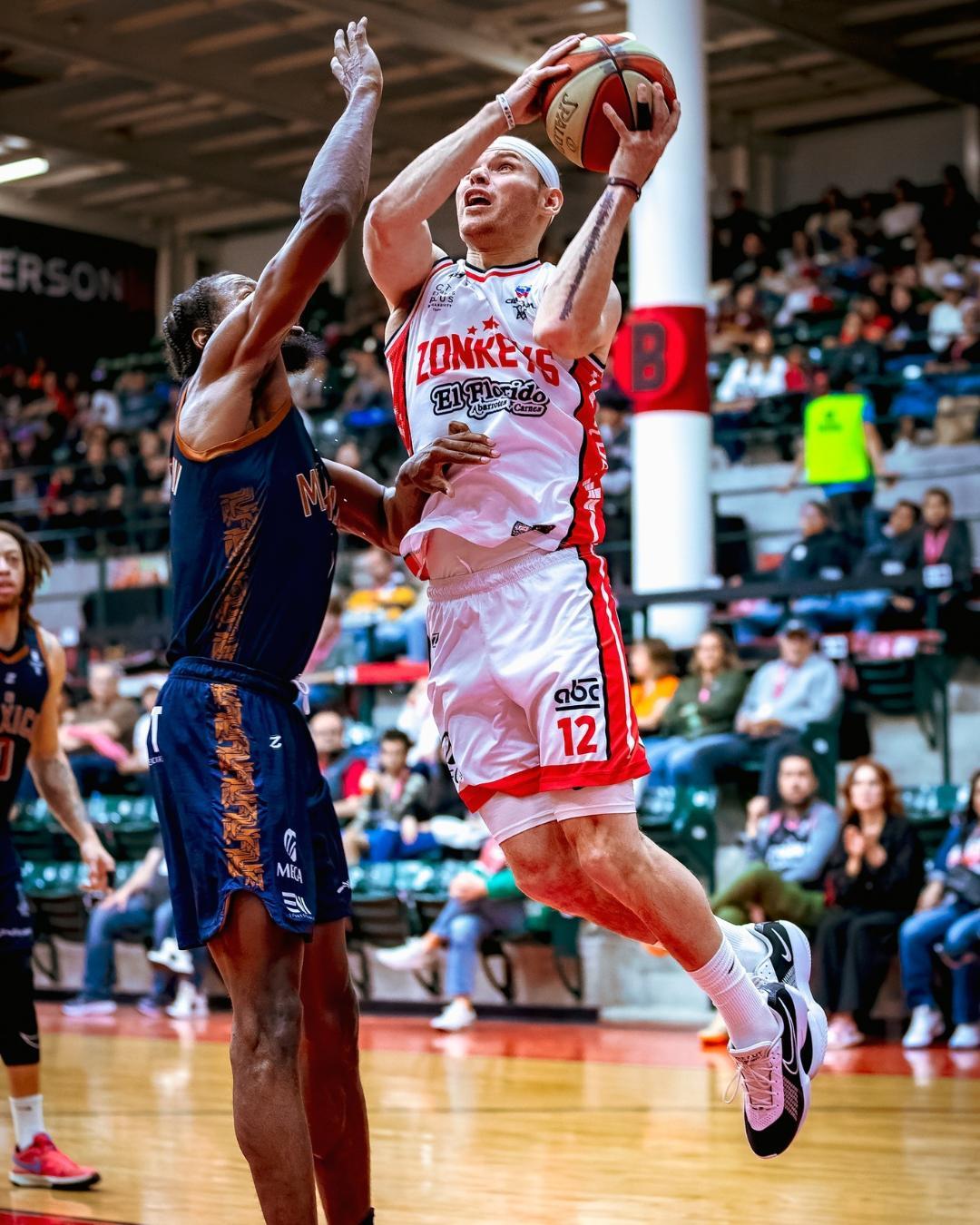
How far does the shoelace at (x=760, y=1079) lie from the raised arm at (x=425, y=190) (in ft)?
6.39

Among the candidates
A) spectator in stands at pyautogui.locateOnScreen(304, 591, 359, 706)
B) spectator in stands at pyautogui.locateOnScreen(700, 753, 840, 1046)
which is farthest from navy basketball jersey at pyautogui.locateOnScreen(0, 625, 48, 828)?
spectator in stands at pyautogui.locateOnScreen(304, 591, 359, 706)

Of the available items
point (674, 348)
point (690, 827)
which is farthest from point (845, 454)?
point (690, 827)

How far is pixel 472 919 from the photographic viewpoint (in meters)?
9.35

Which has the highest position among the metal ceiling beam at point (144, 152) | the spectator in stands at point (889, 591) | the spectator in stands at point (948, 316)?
the metal ceiling beam at point (144, 152)

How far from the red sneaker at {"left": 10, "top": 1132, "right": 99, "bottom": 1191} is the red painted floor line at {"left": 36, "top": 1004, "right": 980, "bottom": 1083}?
3187 millimetres

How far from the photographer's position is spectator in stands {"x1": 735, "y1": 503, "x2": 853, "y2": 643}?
11.1 metres

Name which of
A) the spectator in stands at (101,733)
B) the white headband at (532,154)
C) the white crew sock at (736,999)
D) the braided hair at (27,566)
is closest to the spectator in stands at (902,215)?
the spectator in stands at (101,733)

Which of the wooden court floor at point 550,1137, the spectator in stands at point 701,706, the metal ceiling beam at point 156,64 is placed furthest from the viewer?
the metal ceiling beam at point 156,64

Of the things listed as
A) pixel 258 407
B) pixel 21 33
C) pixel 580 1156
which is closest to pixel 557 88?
pixel 258 407

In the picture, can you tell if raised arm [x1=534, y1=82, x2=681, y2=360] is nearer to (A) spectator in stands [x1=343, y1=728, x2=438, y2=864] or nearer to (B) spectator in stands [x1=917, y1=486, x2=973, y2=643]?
(A) spectator in stands [x1=343, y1=728, x2=438, y2=864]

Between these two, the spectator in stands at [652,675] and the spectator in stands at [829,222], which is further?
the spectator in stands at [829,222]

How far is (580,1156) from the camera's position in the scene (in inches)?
220

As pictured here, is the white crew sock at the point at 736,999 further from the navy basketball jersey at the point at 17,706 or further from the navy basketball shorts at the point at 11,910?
the navy basketball jersey at the point at 17,706

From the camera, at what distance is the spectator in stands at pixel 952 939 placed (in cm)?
801
